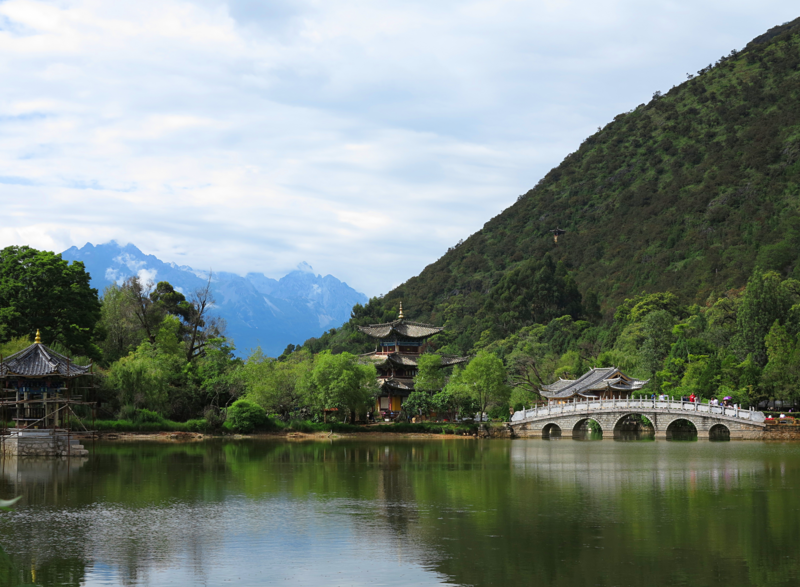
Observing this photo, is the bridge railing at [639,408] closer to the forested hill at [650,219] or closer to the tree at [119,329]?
the tree at [119,329]

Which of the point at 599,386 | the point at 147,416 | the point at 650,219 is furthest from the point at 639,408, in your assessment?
the point at 650,219

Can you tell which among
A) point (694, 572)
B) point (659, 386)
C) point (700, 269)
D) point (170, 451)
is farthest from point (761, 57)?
point (694, 572)

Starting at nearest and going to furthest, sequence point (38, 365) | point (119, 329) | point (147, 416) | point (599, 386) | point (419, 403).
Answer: point (38, 365) < point (147, 416) < point (419, 403) < point (119, 329) < point (599, 386)

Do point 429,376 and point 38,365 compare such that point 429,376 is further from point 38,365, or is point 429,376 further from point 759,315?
point 38,365

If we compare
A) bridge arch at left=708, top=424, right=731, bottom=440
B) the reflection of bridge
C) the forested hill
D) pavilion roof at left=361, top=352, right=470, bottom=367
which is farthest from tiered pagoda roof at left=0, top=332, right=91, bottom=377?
the forested hill

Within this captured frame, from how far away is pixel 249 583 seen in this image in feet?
43.8

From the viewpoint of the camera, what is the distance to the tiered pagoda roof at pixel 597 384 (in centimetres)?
6538

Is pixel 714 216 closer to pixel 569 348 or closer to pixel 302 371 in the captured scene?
pixel 569 348

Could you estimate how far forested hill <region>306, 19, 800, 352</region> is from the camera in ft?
346

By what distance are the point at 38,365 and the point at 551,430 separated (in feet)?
134

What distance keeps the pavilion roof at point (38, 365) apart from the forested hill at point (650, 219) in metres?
68.0

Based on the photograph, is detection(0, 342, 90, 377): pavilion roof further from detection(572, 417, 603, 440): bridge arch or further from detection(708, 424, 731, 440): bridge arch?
detection(708, 424, 731, 440): bridge arch

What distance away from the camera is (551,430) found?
213 ft

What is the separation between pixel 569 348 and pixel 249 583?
8079cm
